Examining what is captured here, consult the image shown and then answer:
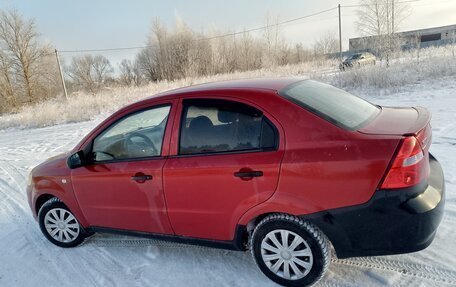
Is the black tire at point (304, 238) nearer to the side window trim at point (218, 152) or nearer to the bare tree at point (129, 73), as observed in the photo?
the side window trim at point (218, 152)

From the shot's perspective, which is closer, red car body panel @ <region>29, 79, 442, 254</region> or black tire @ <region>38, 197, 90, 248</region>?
red car body panel @ <region>29, 79, 442, 254</region>

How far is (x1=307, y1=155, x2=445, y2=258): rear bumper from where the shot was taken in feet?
7.08

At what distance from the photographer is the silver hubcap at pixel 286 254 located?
8.13 ft

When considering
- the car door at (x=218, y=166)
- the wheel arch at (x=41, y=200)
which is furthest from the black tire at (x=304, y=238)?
the wheel arch at (x=41, y=200)

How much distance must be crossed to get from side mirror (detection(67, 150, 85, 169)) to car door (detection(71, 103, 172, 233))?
1.9 inches

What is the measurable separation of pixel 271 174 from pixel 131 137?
1.70 metres

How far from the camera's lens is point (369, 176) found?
7.06 feet

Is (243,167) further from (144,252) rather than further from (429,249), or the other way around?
(429,249)

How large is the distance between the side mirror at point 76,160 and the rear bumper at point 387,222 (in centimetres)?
241

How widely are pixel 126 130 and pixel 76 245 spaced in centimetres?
152

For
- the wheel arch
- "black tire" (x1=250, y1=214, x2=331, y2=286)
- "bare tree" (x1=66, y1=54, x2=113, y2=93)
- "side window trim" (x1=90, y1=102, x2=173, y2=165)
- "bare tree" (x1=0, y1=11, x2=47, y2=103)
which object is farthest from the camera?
"bare tree" (x1=66, y1=54, x2=113, y2=93)

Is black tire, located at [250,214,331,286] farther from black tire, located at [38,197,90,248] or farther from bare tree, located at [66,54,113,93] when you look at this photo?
bare tree, located at [66,54,113,93]

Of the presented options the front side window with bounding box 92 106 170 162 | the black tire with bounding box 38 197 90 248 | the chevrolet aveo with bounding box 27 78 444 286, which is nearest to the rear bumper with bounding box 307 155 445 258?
the chevrolet aveo with bounding box 27 78 444 286

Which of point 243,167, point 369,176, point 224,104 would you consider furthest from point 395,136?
point 224,104
